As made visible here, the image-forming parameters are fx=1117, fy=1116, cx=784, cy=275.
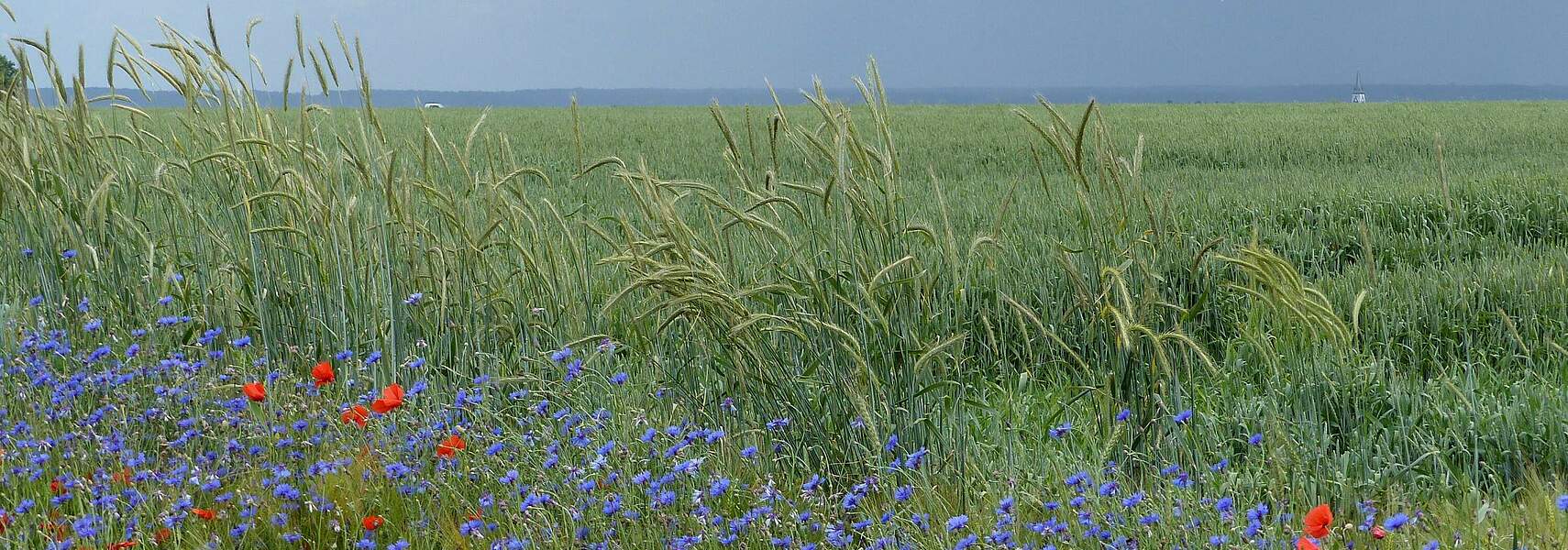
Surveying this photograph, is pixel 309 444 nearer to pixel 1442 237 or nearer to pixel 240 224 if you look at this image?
pixel 240 224

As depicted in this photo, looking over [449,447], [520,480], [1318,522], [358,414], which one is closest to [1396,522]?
[1318,522]

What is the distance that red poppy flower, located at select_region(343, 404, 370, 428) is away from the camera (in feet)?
8.52

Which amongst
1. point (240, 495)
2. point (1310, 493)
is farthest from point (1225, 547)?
point (240, 495)

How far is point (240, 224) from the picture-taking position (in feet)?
11.9

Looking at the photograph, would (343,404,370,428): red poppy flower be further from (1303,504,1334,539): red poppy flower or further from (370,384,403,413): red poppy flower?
(1303,504,1334,539): red poppy flower

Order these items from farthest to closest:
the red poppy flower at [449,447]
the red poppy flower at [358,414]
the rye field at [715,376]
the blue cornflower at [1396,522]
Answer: the red poppy flower at [358,414], the red poppy flower at [449,447], the rye field at [715,376], the blue cornflower at [1396,522]

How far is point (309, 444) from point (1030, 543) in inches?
64.8

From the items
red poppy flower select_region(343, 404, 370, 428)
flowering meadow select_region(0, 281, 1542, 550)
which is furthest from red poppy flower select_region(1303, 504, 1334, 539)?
red poppy flower select_region(343, 404, 370, 428)

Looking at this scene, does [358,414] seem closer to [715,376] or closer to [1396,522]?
[715,376]

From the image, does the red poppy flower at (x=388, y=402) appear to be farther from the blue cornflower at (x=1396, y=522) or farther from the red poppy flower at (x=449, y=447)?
the blue cornflower at (x=1396, y=522)

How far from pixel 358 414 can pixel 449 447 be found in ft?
1.22

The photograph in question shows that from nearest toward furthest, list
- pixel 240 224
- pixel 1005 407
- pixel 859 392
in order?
pixel 859 392 < pixel 1005 407 < pixel 240 224

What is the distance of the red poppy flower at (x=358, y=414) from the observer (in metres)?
2.60

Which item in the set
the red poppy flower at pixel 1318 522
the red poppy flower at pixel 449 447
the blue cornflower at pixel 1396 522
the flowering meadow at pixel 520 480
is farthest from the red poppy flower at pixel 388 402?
the blue cornflower at pixel 1396 522
